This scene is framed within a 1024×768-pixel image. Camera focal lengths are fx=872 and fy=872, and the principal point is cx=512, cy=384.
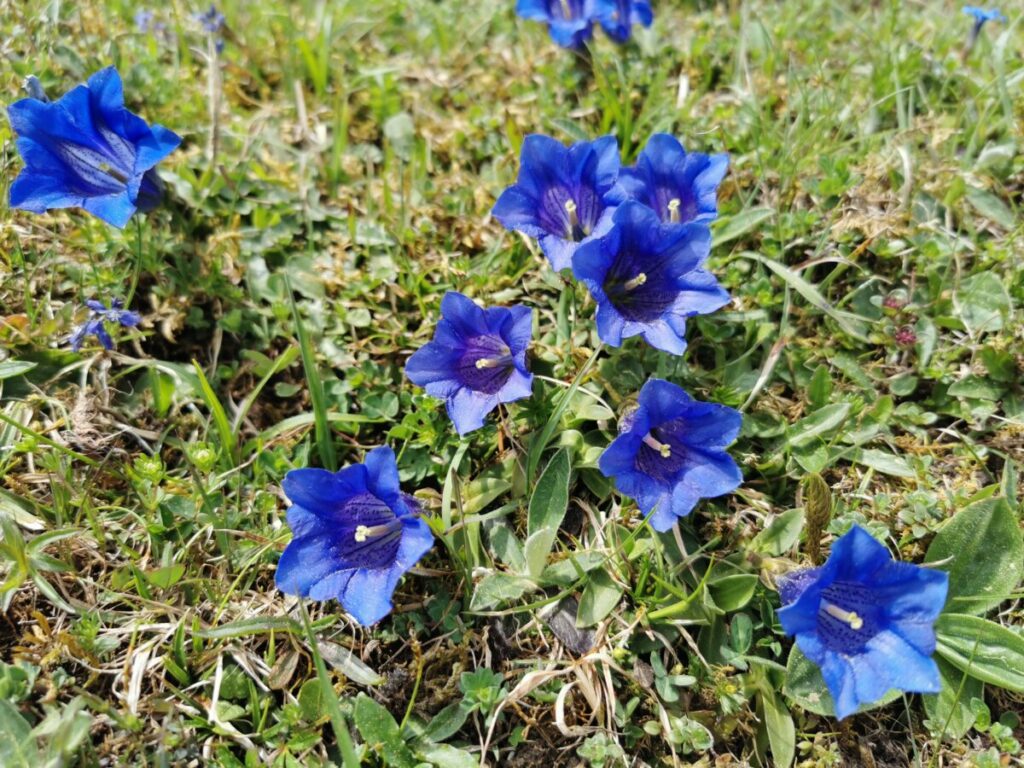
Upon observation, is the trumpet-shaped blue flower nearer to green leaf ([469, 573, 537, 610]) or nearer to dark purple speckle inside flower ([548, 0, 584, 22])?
green leaf ([469, 573, 537, 610])

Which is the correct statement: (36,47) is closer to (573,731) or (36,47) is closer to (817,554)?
(573,731)

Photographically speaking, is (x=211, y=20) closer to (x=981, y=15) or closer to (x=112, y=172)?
(x=112, y=172)

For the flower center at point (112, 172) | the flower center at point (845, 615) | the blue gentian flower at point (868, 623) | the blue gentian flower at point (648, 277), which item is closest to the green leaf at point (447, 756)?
the blue gentian flower at point (868, 623)

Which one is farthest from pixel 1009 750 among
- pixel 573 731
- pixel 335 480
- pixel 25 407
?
pixel 25 407

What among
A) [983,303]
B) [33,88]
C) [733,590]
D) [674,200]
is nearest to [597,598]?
[733,590]

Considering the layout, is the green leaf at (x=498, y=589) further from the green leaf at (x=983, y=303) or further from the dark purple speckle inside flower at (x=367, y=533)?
the green leaf at (x=983, y=303)

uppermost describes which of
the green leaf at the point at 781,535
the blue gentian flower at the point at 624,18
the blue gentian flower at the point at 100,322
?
the blue gentian flower at the point at 624,18

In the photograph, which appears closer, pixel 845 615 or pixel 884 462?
pixel 845 615
